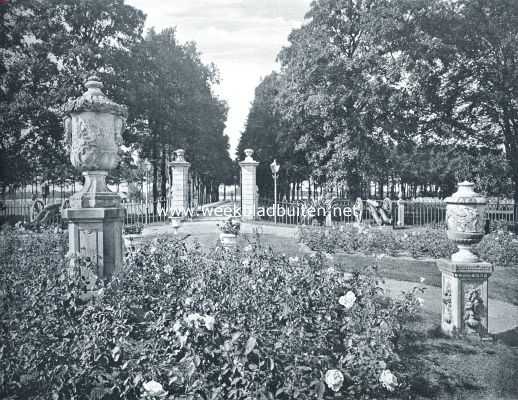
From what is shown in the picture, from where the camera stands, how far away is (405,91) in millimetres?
19500

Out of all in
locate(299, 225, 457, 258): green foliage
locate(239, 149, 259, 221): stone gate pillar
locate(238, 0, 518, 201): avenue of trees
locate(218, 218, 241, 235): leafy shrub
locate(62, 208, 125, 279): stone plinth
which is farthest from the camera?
locate(239, 149, 259, 221): stone gate pillar

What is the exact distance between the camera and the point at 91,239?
190 inches

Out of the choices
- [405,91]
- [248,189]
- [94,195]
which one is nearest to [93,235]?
[94,195]

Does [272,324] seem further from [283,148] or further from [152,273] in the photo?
Result: [283,148]

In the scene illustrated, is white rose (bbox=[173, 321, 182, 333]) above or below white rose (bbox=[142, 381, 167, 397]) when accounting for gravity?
above

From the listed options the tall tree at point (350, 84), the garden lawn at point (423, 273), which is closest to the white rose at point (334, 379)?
the garden lawn at point (423, 273)

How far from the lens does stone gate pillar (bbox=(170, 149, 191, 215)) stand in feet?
60.5

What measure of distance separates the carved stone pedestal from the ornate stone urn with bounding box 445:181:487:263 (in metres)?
0.13

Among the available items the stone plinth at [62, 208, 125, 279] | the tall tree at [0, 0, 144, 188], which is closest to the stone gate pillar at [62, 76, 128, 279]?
the stone plinth at [62, 208, 125, 279]

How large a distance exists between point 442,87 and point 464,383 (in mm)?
18775

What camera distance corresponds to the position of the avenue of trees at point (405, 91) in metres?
17.1

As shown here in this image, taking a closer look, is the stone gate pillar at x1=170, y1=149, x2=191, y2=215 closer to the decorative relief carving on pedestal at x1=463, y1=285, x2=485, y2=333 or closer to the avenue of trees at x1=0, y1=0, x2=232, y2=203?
the avenue of trees at x1=0, y1=0, x2=232, y2=203

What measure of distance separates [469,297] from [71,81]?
1793 centimetres

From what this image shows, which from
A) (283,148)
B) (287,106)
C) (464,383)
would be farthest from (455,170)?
(464,383)
